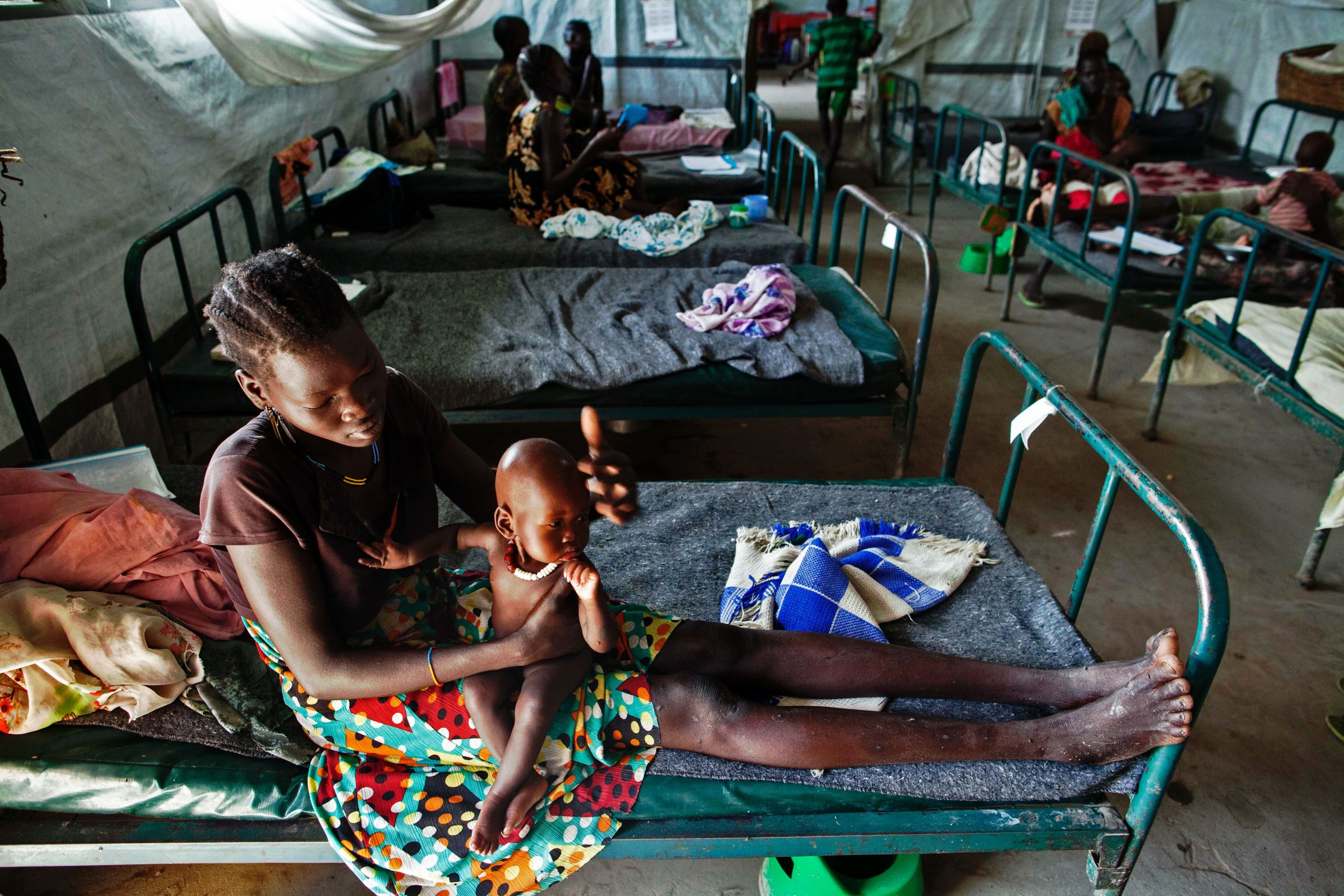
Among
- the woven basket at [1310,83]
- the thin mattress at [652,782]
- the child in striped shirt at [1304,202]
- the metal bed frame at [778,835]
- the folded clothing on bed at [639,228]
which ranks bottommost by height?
the metal bed frame at [778,835]

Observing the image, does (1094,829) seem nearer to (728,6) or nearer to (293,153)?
(293,153)

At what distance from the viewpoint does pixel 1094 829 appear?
5.14ft

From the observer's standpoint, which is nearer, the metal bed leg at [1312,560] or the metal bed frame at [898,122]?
the metal bed leg at [1312,560]

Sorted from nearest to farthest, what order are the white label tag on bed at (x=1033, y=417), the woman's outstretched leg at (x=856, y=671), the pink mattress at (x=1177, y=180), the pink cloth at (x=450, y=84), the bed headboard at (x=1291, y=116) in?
1. the woman's outstretched leg at (x=856, y=671)
2. the white label tag on bed at (x=1033, y=417)
3. the pink mattress at (x=1177, y=180)
4. the bed headboard at (x=1291, y=116)
5. the pink cloth at (x=450, y=84)

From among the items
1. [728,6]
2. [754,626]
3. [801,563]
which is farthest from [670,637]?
[728,6]

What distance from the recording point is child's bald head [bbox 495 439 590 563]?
1303 millimetres

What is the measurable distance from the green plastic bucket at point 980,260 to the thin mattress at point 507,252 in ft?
6.06

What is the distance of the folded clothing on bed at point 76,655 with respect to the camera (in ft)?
4.99

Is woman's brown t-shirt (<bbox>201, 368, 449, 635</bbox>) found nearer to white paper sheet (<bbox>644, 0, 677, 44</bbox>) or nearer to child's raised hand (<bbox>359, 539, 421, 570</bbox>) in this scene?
child's raised hand (<bbox>359, 539, 421, 570</bbox>)

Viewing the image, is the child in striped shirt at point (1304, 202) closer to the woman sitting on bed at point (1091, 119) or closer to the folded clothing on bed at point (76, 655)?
the woman sitting on bed at point (1091, 119)

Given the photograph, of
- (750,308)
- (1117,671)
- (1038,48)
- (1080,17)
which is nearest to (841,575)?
(1117,671)

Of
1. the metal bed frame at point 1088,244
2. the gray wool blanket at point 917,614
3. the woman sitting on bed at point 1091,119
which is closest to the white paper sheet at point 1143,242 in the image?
the metal bed frame at point 1088,244

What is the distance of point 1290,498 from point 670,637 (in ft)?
9.93

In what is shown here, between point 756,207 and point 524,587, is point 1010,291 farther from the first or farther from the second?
point 524,587
